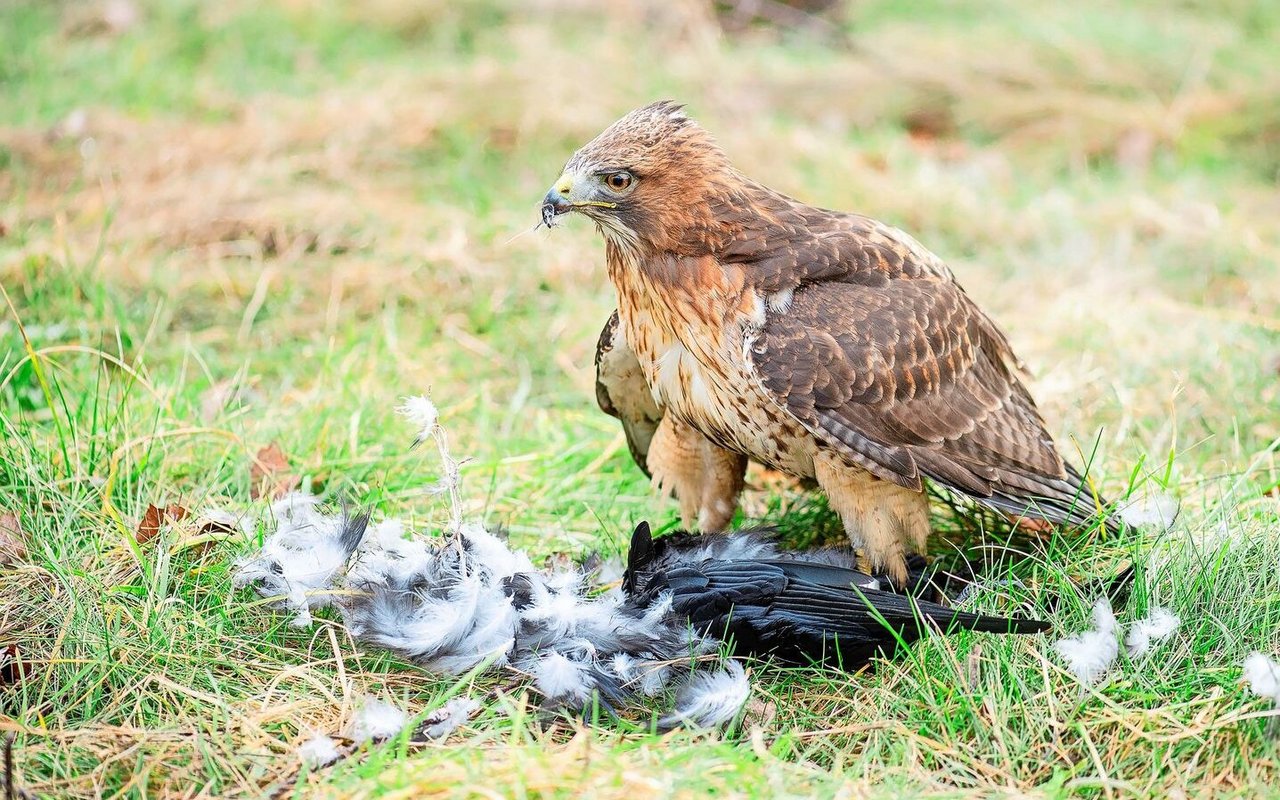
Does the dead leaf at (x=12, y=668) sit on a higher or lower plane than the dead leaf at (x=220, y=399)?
lower

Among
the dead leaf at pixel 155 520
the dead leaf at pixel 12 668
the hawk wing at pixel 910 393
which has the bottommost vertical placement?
the dead leaf at pixel 12 668

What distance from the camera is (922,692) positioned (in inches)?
114

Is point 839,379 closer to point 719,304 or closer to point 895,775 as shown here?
point 719,304

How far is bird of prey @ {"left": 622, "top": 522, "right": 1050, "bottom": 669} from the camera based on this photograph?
305 cm

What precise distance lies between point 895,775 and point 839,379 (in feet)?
3.48

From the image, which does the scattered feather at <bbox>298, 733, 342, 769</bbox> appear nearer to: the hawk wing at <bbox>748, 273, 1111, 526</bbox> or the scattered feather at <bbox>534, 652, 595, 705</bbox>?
the scattered feather at <bbox>534, 652, 595, 705</bbox>

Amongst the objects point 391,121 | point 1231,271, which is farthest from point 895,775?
point 391,121

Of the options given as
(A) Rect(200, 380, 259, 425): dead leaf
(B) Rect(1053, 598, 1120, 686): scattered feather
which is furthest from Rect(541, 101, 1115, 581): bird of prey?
(A) Rect(200, 380, 259, 425): dead leaf

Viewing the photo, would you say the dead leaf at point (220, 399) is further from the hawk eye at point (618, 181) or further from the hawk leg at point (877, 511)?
the hawk leg at point (877, 511)

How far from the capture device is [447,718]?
9.12ft

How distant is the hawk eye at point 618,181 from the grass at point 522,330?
110 cm

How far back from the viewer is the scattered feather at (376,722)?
8.80ft

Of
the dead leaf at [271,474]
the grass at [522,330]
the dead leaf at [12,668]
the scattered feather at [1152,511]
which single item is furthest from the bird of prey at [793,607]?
Answer: the dead leaf at [12,668]

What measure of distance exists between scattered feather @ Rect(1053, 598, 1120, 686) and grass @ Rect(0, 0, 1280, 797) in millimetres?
42
